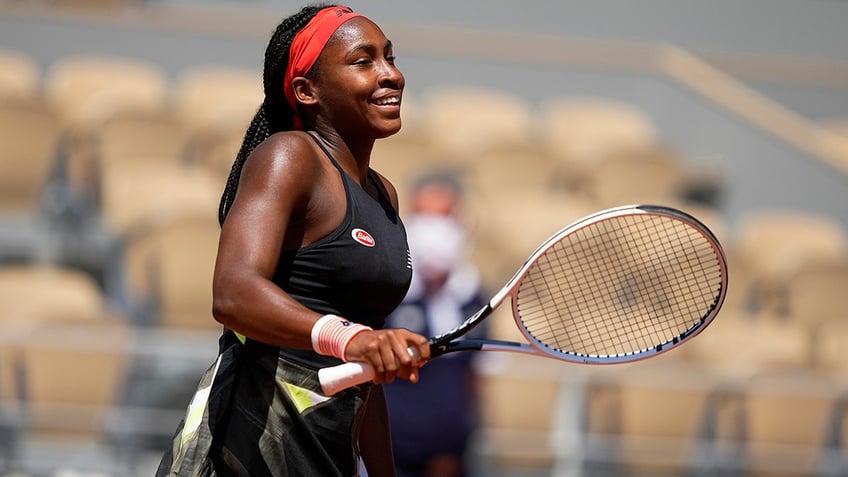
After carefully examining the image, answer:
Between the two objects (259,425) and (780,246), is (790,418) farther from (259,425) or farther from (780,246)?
(259,425)

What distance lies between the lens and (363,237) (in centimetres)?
244

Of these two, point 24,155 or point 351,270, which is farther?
point 24,155

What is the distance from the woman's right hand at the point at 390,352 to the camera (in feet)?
6.98

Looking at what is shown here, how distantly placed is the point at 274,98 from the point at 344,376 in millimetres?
613

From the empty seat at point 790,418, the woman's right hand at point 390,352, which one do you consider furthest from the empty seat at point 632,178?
the woman's right hand at point 390,352

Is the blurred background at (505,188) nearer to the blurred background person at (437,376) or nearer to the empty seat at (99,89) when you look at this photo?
the empty seat at (99,89)

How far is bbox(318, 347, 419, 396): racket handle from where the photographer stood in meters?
2.21

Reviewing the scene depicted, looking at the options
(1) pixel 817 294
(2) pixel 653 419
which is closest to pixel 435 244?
(2) pixel 653 419

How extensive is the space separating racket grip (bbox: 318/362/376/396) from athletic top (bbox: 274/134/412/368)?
0.51 ft

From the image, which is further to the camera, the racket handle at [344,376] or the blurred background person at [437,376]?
the blurred background person at [437,376]

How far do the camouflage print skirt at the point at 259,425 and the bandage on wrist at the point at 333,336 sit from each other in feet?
0.91

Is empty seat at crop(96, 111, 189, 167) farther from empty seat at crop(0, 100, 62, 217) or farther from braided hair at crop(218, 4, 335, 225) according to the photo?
braided hair at crop(218, 4, 335, 225)

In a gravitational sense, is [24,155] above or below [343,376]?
above

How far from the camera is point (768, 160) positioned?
1032 centimetres
